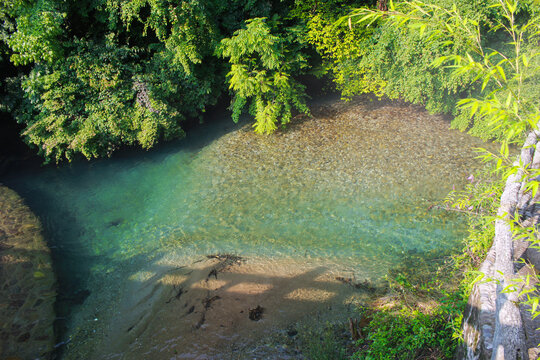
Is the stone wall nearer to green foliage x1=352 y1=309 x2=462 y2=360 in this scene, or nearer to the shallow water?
the shallow water

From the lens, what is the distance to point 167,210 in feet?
22.3

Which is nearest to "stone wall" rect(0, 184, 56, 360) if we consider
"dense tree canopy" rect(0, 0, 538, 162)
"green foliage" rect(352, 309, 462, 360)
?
"dense tree canopy" rect(0, 0, 538, 162)

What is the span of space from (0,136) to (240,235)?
26.8 ft

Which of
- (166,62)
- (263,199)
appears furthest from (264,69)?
(263,199)

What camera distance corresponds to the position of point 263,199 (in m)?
6.72

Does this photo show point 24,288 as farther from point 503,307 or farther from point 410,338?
point 503,307

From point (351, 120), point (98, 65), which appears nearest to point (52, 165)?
point (98, 65)

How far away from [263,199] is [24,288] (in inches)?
167

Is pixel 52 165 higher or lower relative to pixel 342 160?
higher

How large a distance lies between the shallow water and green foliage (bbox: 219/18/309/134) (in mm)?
682

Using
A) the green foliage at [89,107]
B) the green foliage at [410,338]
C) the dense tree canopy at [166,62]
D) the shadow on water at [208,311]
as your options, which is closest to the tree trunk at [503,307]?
the green foliage at [410,338]

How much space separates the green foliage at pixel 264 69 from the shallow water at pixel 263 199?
0.68 m

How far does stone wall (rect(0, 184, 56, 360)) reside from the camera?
4.26 metres

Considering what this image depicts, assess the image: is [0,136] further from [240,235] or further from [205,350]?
[205,350]
